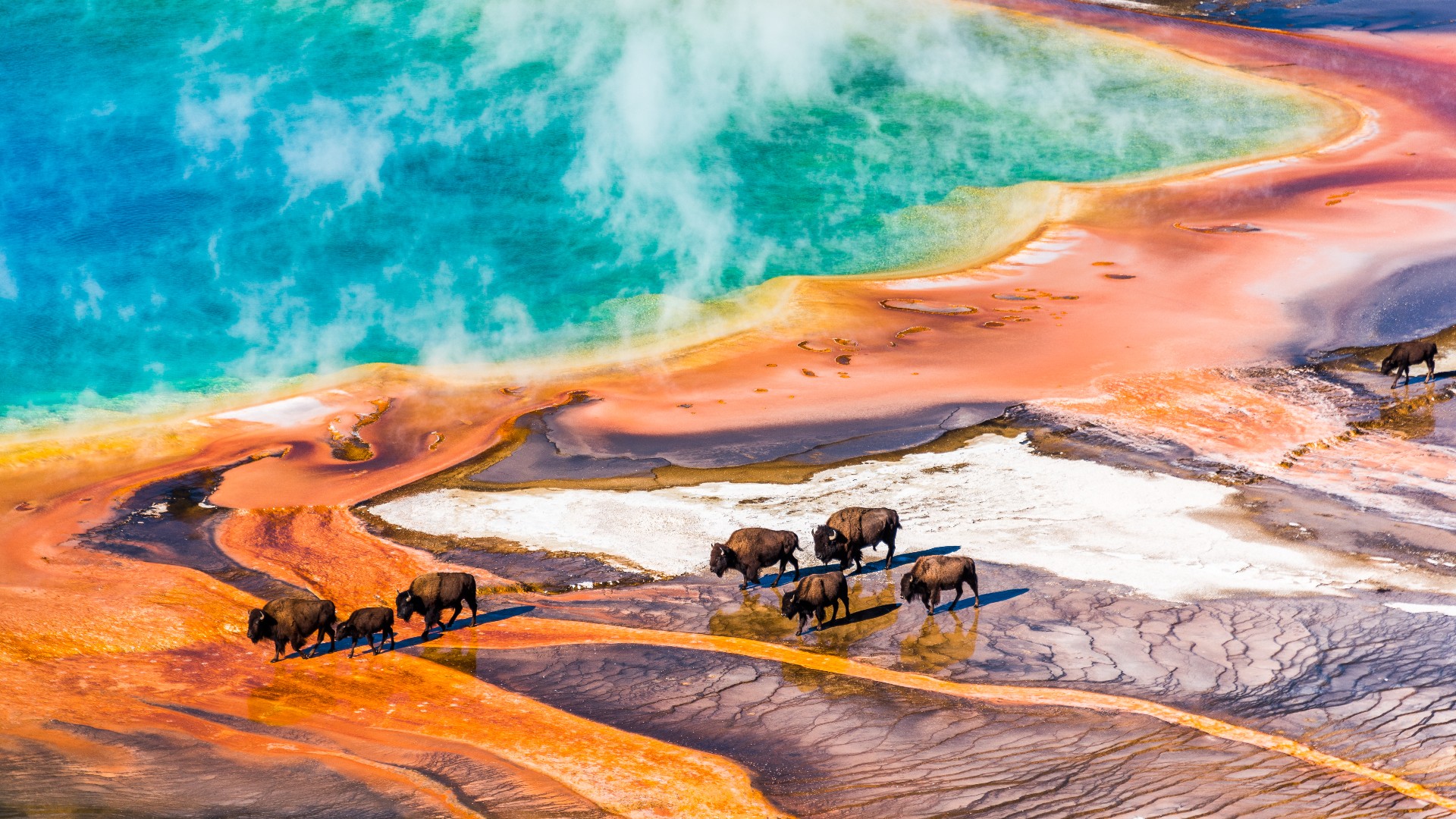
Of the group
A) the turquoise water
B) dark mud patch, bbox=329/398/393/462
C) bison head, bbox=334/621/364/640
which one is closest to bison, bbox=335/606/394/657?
bison head, bbox=334/621/364/640

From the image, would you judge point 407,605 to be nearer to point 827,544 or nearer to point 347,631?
point 347,631

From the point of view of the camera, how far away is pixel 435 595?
14125 mm

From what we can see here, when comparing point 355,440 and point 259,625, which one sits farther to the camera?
point 355,440

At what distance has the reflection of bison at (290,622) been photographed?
44.1 ft

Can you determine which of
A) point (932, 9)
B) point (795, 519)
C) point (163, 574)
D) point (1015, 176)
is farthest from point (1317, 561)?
point (932, 9)

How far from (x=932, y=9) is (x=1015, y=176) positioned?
14876mm

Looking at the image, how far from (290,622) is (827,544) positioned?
6251 millimetres

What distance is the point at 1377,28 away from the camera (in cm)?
5044

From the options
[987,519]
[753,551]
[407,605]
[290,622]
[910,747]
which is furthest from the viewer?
[987,519]

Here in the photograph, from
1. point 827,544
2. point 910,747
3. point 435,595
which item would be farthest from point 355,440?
point 910,747

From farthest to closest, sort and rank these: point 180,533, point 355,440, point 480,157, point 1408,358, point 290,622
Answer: point 480,157 → point 355,440 → point 1408,358 → point 180,533 → point 290,622

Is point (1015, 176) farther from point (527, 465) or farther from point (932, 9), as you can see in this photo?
point (527, 465)

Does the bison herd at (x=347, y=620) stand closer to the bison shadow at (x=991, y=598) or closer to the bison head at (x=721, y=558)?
the bison head at (x=721, y=558)

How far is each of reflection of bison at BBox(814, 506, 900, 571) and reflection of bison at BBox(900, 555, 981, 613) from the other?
3.36ft
